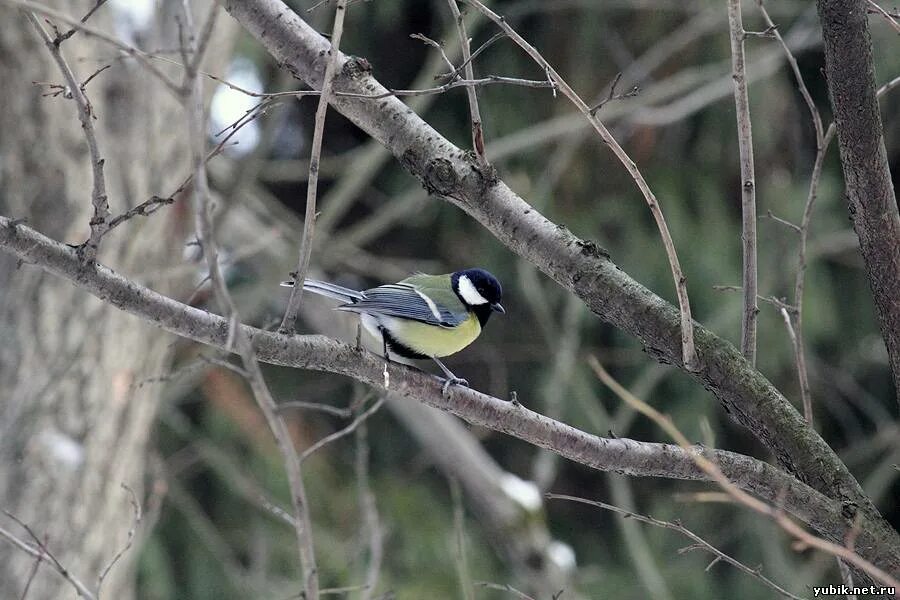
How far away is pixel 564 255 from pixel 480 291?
125 cm

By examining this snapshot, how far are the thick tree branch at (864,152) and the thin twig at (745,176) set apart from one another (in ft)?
0.52

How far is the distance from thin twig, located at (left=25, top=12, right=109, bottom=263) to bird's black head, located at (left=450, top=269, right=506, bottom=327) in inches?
62.8

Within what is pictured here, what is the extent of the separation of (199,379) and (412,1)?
270cm

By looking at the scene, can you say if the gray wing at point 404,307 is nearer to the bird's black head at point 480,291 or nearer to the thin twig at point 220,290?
the bird's black head at point 480,291

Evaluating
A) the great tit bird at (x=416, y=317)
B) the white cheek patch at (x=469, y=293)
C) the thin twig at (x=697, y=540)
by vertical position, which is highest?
the white cheek patch at (x=469, y=293)

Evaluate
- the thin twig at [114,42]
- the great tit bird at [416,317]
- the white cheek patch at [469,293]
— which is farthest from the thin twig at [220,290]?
the white cheek patch at [469,293]

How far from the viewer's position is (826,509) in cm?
170

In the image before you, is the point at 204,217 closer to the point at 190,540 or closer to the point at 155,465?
the point at 155,465

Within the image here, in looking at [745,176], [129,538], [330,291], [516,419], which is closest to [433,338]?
[330,291]

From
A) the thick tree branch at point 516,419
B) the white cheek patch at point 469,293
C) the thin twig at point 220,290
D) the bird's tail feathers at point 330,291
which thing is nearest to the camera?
the thin twig at point 220,290

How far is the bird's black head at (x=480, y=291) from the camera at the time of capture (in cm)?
313

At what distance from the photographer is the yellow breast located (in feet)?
9.42

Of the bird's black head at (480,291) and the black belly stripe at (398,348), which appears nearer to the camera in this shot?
the black belly stripe at (398,348)

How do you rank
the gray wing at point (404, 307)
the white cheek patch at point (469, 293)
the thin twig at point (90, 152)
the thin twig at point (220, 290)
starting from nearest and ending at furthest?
1. the thin twig at point (220, 290)
2. the thin twig at point (90, 152)
3. the gray wing at point (404, 307)
4. the white cheek patch at point (469, 293)
